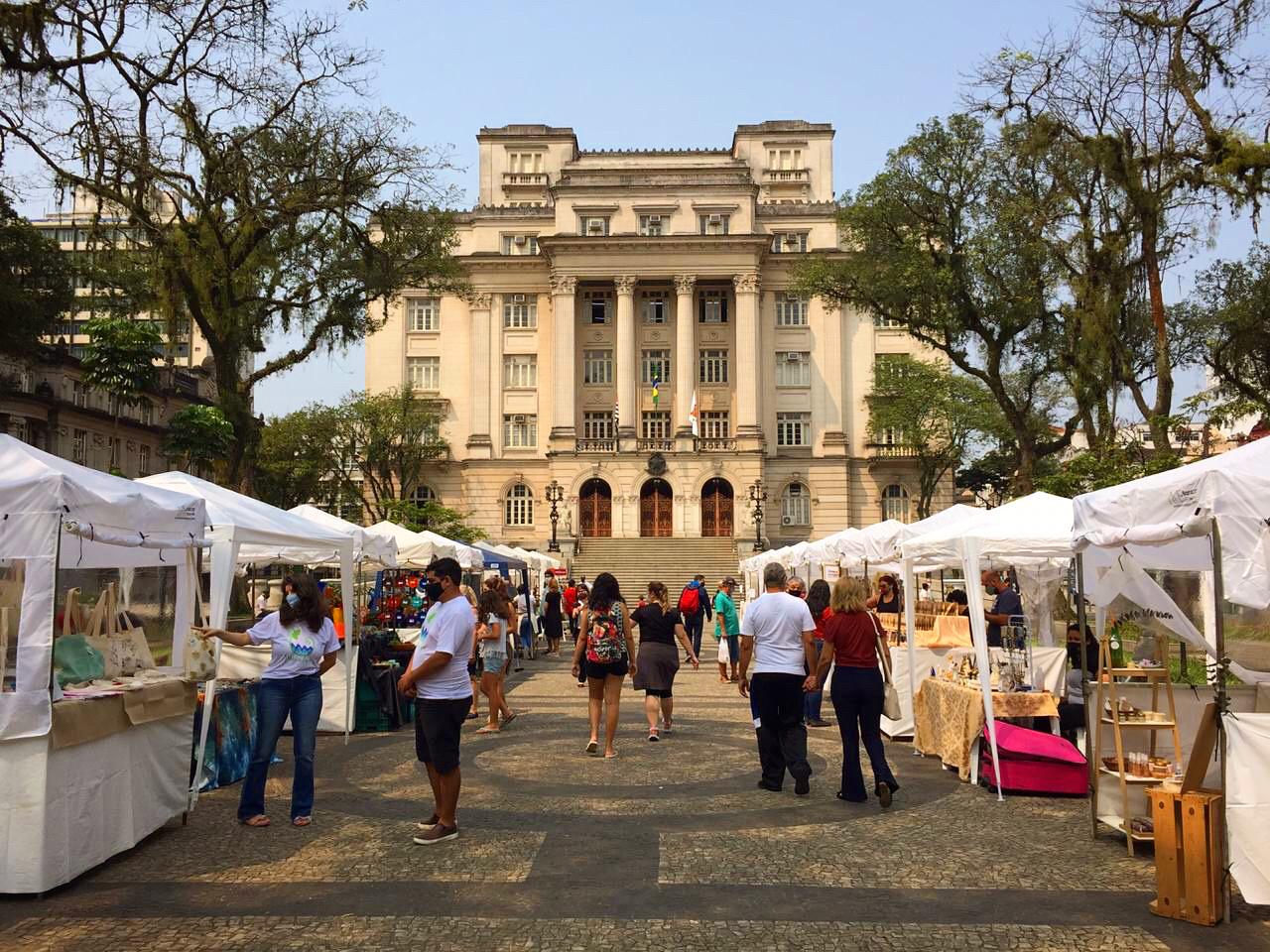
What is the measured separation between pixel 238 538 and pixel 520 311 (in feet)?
171

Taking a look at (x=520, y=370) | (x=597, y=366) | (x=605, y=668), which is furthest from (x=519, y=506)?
(x=605, y=668)

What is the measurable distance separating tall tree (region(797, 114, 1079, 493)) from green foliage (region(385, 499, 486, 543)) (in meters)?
21.1

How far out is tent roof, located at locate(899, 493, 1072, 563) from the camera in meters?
11.5

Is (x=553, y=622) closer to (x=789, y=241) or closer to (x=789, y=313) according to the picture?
(x=789, y=313)

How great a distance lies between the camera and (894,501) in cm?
6062

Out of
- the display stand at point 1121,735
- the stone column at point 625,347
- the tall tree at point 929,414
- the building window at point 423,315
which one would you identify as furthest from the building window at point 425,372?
the display stand at point 1121,735

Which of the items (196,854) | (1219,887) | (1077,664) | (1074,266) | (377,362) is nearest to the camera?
(1219,887)

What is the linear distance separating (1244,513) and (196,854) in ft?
23.1

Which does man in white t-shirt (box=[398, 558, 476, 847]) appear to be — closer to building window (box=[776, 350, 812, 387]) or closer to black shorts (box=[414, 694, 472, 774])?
black shorts (box=[414, 694, 472, 774])

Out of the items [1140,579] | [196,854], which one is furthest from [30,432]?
[1140,579]

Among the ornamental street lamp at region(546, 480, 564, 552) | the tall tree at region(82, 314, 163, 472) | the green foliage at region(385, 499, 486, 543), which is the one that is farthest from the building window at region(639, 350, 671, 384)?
the tall tree at region(82, 314, 163, 472)

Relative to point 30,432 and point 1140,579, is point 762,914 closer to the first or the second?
point 1140,579

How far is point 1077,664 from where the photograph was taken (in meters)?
12.3

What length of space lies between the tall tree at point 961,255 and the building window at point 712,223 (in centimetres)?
2832
